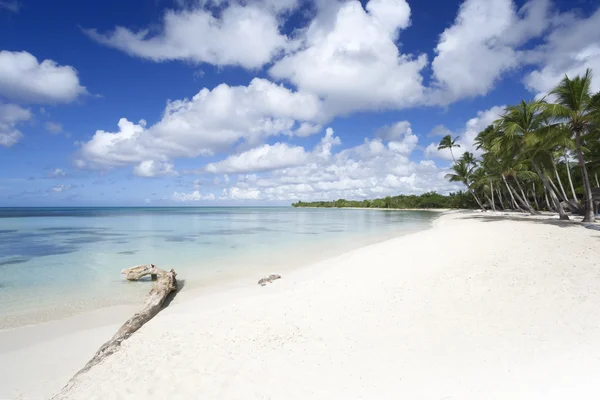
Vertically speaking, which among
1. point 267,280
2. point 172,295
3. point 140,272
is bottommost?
point 172,295

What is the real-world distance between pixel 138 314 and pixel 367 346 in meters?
4.46

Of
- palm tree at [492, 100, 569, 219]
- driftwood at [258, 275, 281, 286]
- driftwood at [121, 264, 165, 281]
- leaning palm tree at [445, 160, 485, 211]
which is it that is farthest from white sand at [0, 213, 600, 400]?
leaning palm tree at [445, 160, 485, 211]

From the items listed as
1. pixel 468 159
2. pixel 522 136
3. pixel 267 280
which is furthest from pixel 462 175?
pixel 267 280

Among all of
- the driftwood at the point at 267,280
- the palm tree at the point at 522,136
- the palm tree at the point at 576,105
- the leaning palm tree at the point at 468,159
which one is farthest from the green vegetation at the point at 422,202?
the driftwood at the point at 267,280

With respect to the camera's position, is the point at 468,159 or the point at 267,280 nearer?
the point at 267,280

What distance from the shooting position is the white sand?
351 cm

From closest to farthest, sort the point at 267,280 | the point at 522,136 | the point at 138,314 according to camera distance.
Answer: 1. the point at 138,314
2. the point at 267,280
3. the point at 522,136

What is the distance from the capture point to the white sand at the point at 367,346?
3512 mm

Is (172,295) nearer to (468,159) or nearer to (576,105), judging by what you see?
(576,105)

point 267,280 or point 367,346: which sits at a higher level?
point 367,346

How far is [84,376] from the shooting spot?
13.2 feet

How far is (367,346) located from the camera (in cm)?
443

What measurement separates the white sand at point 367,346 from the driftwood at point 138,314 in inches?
6.7

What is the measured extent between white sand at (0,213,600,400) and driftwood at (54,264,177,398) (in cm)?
17
